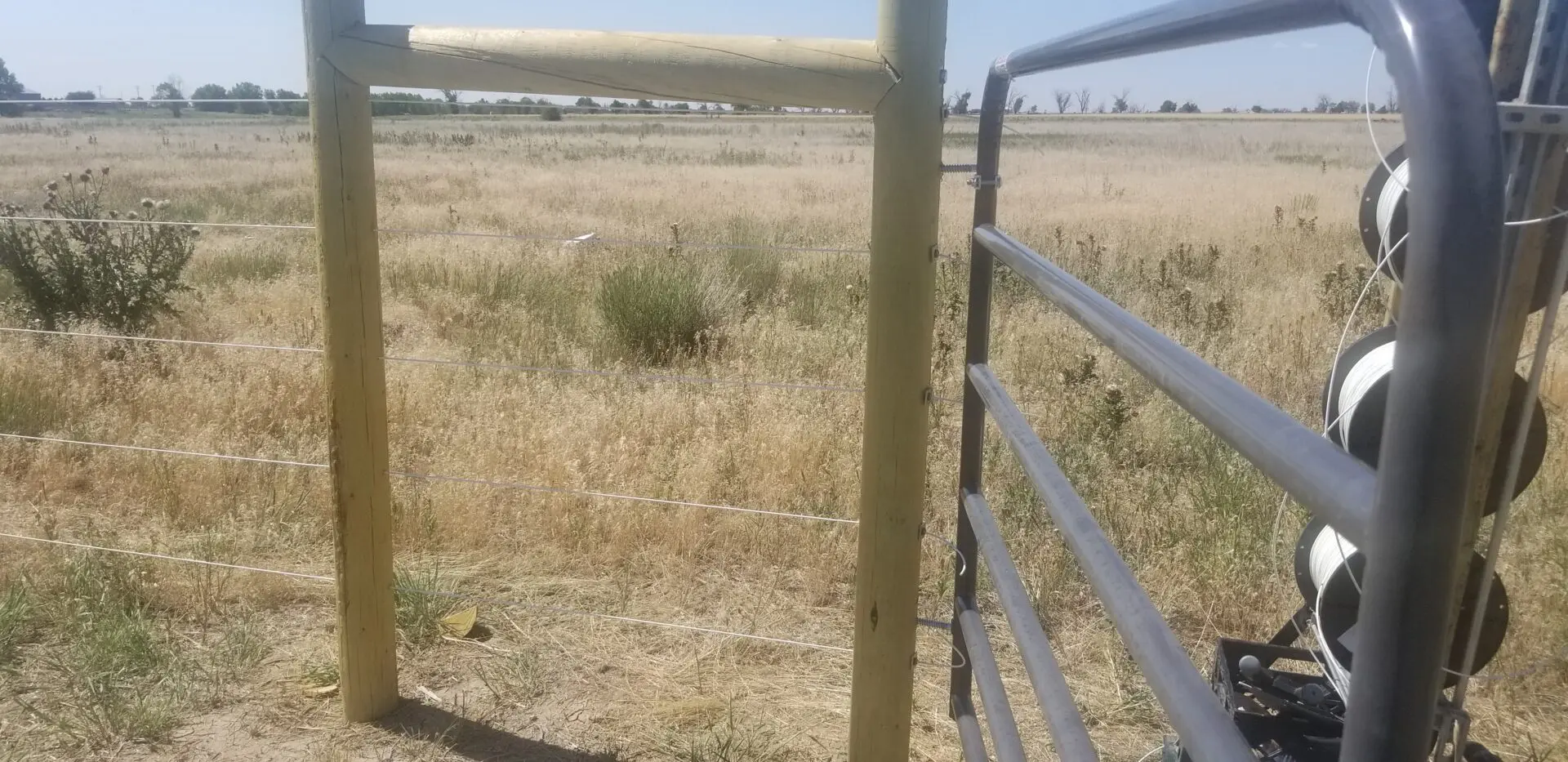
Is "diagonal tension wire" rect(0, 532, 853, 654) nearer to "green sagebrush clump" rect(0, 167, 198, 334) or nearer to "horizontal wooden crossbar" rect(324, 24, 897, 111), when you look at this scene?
"horizontal wooden crossbar" rect(324, 24, 897, 111)

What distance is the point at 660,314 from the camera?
6043 millimetres

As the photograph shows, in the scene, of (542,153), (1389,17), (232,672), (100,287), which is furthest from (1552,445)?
(542,153)

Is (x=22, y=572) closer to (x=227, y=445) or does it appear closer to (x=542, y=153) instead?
(x=227, y=445)

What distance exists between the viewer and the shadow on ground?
8.88 feet

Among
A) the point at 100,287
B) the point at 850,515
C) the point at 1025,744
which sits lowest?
the point at 1025,744

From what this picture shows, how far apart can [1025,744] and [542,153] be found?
86.1 ft

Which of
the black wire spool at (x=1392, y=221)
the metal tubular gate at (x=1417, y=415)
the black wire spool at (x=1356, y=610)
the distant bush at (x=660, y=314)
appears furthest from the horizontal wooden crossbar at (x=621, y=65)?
the distant bush at (x=660, y=314)

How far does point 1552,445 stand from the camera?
4113mm

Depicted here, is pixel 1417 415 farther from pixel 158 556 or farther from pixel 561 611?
pixel 158 556

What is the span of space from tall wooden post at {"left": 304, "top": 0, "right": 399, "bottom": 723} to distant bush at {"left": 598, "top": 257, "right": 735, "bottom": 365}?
3176 mm

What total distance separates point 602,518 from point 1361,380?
117 inches

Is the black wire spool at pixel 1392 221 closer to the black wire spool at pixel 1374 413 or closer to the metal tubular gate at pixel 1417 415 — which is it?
the black wire spool at pixel 1374 413

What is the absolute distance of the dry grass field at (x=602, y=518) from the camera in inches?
112

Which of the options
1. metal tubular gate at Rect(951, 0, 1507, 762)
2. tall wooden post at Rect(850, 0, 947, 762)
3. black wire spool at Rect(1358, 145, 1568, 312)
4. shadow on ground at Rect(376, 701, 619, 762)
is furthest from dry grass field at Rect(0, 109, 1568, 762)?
metal tubular gate at Rect(951, 0, 1507, 762)
